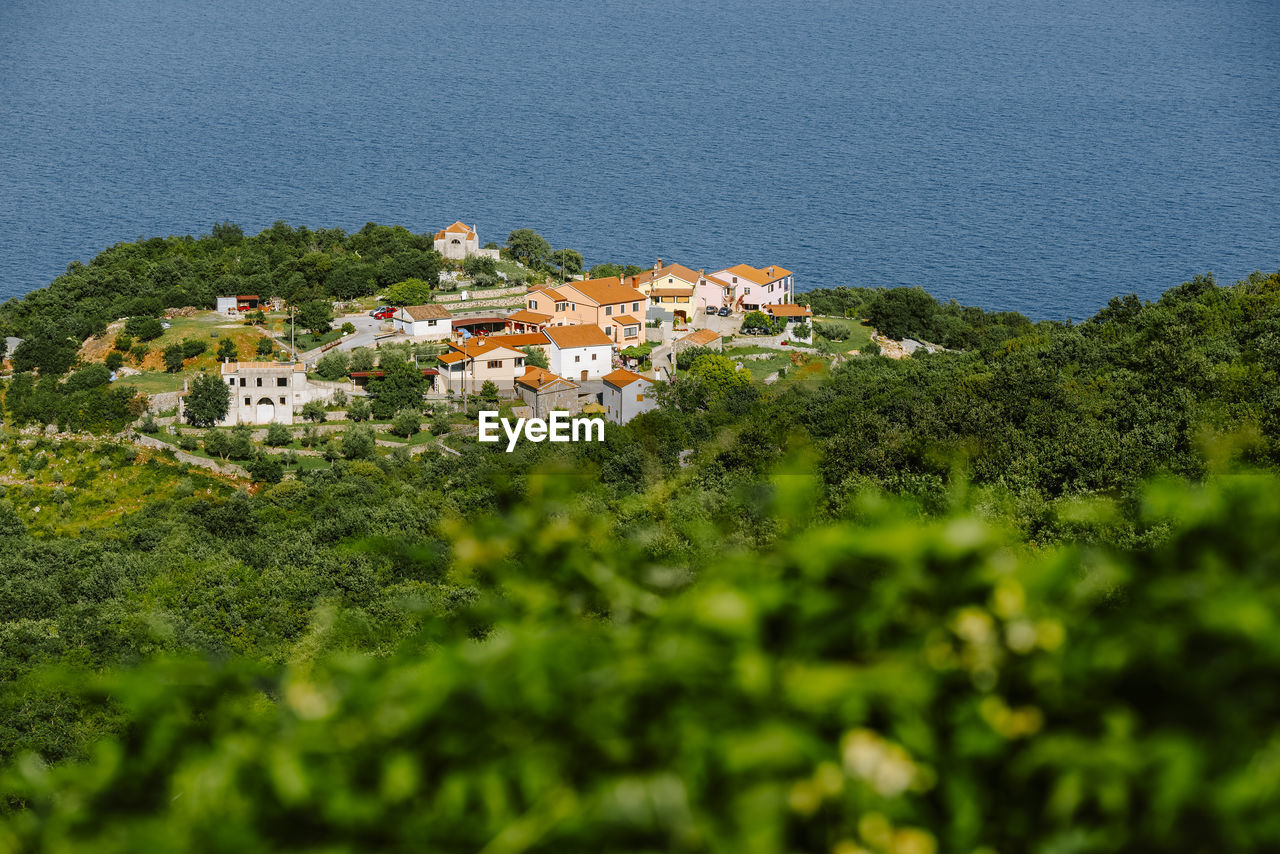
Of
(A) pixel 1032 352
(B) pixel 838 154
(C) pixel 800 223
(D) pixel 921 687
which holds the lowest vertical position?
(D) pixel 921 687

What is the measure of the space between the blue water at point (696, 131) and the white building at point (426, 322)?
89.1ft

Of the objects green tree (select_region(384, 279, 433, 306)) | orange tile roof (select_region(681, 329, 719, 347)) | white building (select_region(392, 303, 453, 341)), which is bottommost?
orange tile roof (select_region(681, 329, 719, 347))

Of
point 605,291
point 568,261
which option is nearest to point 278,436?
point 605,291

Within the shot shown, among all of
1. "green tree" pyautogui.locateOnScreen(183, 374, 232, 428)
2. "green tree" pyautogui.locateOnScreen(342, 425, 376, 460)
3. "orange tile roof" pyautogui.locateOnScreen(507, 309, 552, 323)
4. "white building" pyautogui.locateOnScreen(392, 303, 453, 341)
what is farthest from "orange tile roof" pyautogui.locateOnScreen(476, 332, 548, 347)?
"green tree" pyautogui.locateOnScreen(183, 374, 232, 428)

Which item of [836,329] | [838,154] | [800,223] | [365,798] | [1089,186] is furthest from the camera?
[838,154]

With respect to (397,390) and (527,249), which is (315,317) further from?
(527,249)

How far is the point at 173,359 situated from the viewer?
4106 centimetres

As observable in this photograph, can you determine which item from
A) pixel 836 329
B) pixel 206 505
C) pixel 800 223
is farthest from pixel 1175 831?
pixel 800 223

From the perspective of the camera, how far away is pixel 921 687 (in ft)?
5.90

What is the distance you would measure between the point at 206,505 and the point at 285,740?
28.3 m

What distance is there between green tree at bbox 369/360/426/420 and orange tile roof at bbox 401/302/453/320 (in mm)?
3801

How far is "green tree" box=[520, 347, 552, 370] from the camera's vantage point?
129ft

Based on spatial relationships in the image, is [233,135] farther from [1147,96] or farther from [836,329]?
[1147,96]

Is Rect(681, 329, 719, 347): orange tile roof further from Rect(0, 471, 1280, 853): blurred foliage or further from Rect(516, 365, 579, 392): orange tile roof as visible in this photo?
Rect(0, 471, 1280, 853): blurred foliage
